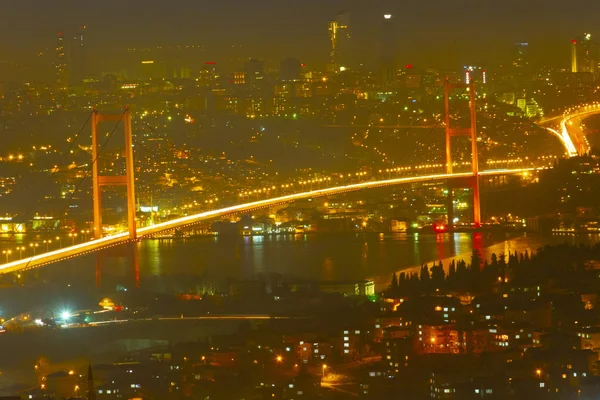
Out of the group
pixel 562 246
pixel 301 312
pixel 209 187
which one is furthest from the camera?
pixel 209 187

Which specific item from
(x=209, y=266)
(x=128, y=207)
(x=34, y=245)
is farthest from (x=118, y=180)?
(x=209, y=266)

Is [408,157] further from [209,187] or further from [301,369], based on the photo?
[301,369]

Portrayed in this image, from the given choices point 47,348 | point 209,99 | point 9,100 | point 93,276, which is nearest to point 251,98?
point 209,99

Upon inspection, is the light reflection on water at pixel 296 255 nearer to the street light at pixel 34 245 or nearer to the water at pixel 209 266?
the water at pixel 209 266

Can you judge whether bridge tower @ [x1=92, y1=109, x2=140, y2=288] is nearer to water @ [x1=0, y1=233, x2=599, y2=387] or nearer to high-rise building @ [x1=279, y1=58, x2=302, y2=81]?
water @ [x1=0, y1=233, x2=599, y2=387]

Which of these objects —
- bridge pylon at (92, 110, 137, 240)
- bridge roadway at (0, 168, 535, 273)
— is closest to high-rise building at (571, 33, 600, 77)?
bridge roadway at (0, 168, 535, 273)

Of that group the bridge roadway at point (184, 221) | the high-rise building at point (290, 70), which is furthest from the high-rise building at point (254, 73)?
the bridge roadway at point (184, 221)
